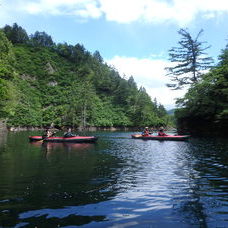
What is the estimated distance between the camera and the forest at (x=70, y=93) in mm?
83000

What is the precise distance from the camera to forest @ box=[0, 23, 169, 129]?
272ft

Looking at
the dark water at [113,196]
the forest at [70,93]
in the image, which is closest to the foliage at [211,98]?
the dark water at [113,196]

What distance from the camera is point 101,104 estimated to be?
105 m

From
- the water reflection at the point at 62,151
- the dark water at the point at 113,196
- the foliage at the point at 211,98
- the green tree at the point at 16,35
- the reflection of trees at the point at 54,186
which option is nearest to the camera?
the dark water at the point at 113,196

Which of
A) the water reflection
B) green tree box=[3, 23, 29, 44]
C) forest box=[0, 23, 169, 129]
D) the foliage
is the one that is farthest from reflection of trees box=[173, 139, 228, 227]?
green tree box=[3, 23, 29, 44]

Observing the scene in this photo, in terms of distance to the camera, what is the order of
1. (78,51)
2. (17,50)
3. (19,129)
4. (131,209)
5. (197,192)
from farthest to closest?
(78,51) < (17,50) < (19,129) < (197,192) < (131,209)

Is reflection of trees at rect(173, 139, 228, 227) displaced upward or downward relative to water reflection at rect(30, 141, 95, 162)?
downward

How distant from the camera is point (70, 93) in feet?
325

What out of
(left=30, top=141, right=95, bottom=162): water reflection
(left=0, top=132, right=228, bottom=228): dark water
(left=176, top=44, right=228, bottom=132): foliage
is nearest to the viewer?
(left=0, top=132, right=228, bottom=228): dark water

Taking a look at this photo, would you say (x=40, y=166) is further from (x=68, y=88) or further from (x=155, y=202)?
(x=68, y=88)

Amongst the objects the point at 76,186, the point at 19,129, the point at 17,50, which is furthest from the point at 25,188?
the point at 17,50

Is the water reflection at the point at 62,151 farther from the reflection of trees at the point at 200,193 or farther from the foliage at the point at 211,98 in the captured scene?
the foliage at the point at 211,98

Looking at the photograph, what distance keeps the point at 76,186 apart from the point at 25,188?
5.99ft

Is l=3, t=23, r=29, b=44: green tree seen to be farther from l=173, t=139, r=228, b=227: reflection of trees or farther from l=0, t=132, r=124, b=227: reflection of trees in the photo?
l=173, t=139, r=228, b=227: reflection of trees
